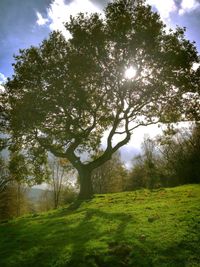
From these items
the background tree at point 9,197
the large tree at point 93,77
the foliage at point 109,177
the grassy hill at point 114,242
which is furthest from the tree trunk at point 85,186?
the foliage at point 109,177


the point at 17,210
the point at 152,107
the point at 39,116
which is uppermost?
the point at 152,107

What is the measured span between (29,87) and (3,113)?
13.9 ft

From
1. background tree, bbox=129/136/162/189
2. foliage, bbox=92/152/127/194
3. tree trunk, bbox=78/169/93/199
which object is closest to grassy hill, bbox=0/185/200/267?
Answer: tree trunk, bbox=78/169/93/199

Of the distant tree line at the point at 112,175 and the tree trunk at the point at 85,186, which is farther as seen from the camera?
the distant tree line at the point at 112,175

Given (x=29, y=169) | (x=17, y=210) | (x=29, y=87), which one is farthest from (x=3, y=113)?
(x=17, y=210)

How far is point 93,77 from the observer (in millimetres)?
28453

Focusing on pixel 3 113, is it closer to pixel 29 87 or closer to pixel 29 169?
pixel 29 87

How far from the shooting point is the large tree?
27156mm

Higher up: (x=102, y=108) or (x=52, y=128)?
(x=102, y=108)

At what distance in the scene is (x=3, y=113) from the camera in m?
30.2

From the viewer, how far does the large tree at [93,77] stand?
27.2 meters

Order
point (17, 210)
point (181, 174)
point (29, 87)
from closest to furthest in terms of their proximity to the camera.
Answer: point (29, 87)
point (181, 174)
point (17, 210)

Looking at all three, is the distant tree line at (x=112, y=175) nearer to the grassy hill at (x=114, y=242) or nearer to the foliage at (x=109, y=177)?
the foliage at (x=109, y=177)

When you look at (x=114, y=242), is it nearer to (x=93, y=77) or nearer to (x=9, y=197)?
(x=93, y=77)
